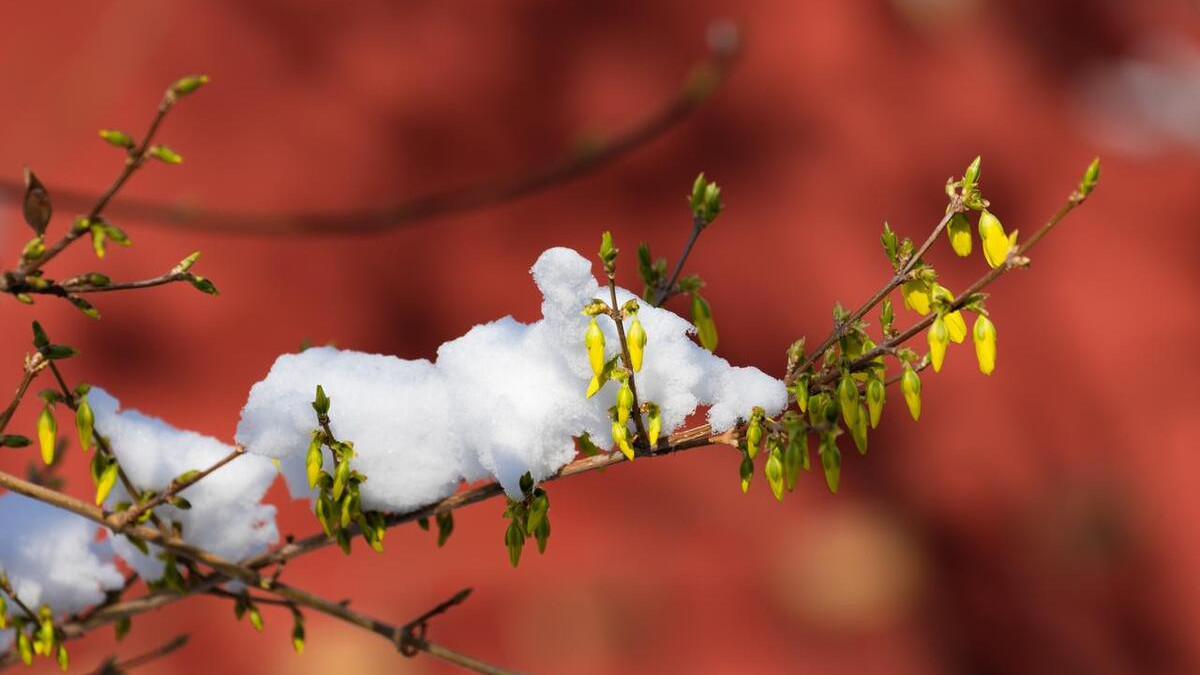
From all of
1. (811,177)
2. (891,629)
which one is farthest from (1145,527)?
(811,177)

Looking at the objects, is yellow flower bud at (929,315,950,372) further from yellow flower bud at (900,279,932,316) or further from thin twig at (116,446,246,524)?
thin twig at (116,446,246,524)

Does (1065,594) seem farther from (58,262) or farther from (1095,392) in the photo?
(58,262)

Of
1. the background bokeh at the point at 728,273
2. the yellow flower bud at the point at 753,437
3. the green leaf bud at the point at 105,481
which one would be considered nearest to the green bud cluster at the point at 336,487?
the green leaf bud at the point at 105,481

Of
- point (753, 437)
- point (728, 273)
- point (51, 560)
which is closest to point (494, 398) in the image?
point (753, 437)

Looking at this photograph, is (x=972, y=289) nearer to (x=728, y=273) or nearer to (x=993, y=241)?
(x=993, y=241)

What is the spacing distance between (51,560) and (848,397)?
25.9 inches

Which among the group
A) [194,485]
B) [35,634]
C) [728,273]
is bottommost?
[35,634]

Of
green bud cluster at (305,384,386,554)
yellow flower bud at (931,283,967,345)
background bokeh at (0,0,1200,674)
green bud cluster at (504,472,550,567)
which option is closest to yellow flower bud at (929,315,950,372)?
yellow flower bud at (931,283,967,345)

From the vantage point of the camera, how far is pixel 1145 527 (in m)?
2.68

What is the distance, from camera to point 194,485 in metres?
0.88

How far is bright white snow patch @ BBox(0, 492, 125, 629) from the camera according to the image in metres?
0.89

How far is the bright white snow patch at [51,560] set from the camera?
89cm

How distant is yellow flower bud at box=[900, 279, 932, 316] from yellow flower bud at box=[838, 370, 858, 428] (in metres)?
0.07

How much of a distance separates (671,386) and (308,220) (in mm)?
592
